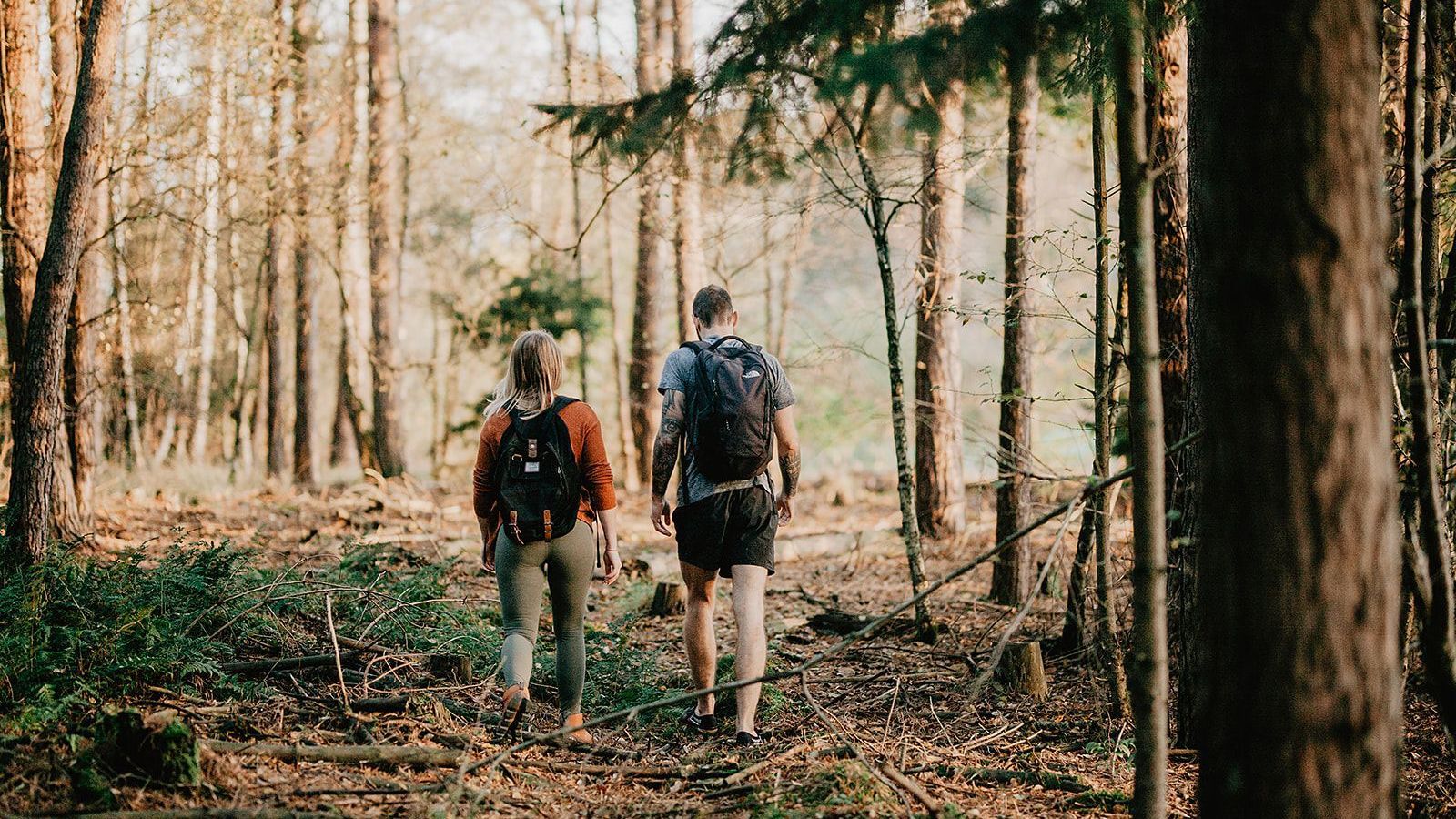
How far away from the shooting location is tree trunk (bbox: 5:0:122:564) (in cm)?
601

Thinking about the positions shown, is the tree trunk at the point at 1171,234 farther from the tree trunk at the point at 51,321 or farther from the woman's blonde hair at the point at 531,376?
the tree trunk at the point at 51,321

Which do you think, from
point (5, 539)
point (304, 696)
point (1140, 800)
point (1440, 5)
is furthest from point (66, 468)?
point (1440, 5)

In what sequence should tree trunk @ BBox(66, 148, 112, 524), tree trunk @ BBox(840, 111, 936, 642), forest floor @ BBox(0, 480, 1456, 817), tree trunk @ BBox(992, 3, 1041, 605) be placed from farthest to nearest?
tree trunk @ BBox(66, 148, 112, 524), tree trunk @ BBox(992, 3, 1041, 605), tree trunk @ BBox(840, 111, 936, 642), forest floor @ BBox(0, 480, 1456, 817)

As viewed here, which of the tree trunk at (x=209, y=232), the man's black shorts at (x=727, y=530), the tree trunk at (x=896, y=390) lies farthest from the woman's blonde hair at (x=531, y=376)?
the tree trunk at (x=209, y=232)

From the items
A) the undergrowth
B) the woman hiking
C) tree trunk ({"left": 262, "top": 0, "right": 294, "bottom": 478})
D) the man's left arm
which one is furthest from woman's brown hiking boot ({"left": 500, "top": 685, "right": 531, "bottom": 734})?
tree trunk ({"left": 262, "top": 0, "right": 294, "bottom": 478})

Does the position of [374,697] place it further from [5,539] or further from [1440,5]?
[1440,5]

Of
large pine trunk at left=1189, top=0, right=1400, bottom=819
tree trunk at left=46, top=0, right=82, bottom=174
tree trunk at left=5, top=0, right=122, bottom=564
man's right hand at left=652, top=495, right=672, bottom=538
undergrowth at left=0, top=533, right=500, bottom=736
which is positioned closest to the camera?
large pine trunk at left=1189, top=0, right=1400, bottom=819

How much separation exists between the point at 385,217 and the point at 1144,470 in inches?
589

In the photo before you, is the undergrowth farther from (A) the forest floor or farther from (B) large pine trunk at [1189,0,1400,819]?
(B) large pine trunk at [1189,0,1400,819]

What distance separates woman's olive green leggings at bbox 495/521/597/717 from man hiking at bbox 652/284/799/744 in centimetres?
50

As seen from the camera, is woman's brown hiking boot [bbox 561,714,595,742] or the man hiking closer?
woman's brown hiking boot [bbox 561,714,595,742]

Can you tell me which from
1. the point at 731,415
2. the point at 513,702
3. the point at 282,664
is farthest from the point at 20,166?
the point at 731,415

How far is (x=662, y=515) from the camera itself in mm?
5066

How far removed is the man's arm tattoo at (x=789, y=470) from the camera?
5059 millimetres
